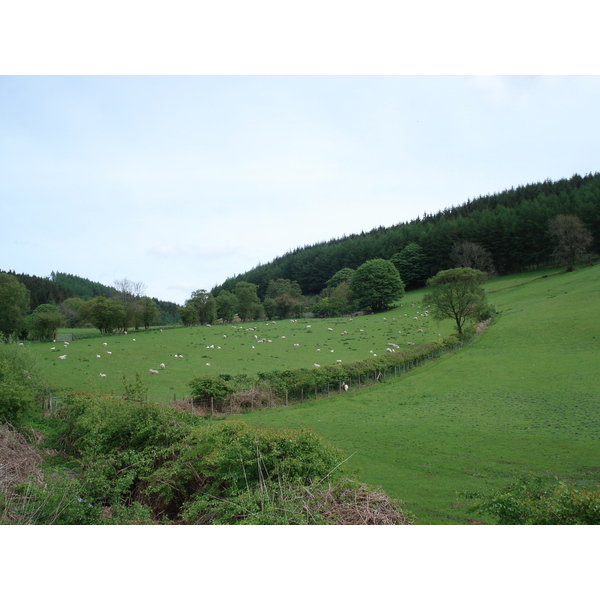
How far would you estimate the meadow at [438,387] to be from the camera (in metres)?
15.9

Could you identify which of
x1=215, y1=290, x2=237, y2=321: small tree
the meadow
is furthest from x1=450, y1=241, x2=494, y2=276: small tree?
x1=215, y1=290, x2=237, y2=321: small tree

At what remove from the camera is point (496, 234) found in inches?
4016

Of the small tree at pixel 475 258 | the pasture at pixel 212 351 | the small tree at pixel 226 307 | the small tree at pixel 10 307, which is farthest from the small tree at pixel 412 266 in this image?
the small tree at pixel 10 307

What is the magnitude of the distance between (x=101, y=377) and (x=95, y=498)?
27464 mm

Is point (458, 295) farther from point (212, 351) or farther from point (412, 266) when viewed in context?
point (412, 266)

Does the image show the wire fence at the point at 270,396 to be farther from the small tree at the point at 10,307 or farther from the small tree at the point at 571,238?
the small tree at the point at 571,238

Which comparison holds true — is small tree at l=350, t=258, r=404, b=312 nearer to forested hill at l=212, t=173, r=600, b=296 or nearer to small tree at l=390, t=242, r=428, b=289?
small tree at l=390, t=242, r=428, b=289

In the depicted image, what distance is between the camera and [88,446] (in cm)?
1442

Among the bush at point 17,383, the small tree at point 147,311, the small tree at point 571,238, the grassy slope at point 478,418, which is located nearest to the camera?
the grassy slope at point 478,418

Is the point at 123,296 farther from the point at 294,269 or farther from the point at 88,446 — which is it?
the point at 294,269

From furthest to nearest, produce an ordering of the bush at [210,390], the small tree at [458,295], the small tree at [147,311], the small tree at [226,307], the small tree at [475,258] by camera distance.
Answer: the small tree at [475,258] → the small tree at [226,307] → the small tree at [147,311] → the small tree at [458,295] → the bush at [210,390]

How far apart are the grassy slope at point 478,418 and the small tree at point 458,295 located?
4085 mm

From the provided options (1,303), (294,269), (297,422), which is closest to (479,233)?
(294,269)

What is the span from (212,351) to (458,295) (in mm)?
31351
